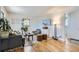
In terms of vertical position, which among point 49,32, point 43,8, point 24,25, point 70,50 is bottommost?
point 70,50

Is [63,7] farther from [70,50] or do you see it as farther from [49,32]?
[70,50]

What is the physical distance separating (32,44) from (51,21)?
0.73 metres

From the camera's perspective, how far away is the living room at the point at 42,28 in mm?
2785

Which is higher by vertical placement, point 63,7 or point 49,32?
point 63,7

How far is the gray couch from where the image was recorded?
8.92 feet

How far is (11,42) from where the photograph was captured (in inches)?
110

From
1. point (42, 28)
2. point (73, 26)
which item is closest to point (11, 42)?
point (42, 28)

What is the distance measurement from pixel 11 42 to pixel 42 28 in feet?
2.67

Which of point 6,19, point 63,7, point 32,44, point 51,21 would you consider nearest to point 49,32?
point 51,21

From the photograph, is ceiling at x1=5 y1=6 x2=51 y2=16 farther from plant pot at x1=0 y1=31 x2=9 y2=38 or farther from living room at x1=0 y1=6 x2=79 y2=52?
plant pot at x1=0 y1=31 x2=9 y2=38

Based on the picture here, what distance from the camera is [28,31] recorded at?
2842 millimetres

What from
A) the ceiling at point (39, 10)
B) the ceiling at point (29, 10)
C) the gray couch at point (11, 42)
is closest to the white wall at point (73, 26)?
the ceiling at point (39, 10)

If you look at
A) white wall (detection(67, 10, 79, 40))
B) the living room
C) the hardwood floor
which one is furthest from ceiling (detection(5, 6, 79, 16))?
the hardwood floor
